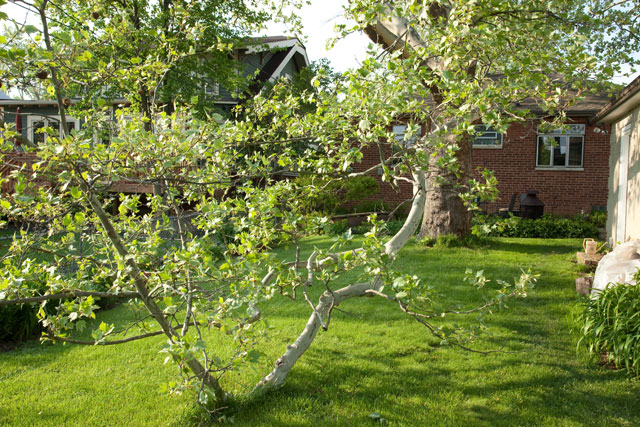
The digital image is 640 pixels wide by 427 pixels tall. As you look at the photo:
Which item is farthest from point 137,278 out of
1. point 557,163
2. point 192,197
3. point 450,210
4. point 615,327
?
point 557,163

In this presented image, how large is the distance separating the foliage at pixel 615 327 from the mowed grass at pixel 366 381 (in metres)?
0.19

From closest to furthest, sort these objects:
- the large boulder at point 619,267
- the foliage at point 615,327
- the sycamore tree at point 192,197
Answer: the sycamore tree at point 192,197, the foliage at point 615,327, the large boulder at point 619,267

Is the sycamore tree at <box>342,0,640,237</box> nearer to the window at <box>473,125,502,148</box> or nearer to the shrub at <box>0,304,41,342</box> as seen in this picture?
the shrub at <box>0,304,41,342</box>

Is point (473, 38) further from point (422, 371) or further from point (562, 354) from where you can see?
point (562, 354)

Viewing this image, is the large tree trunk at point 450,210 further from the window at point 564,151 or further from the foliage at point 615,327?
the window at point 564,151

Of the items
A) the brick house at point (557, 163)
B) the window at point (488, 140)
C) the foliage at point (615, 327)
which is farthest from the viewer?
the window at point (488, 140)

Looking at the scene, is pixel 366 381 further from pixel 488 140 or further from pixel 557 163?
pixel 557 163

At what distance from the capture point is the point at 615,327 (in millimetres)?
4387

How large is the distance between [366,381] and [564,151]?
1474 centimetres

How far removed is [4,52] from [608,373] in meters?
5.37

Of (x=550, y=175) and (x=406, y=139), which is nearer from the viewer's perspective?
(x=406, y=139)

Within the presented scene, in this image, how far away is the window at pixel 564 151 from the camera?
15.8m

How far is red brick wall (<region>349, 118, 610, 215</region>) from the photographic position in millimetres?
15648

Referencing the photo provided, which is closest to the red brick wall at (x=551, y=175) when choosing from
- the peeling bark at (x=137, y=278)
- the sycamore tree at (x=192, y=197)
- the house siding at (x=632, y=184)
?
the house siding at (x=632, y=184)
